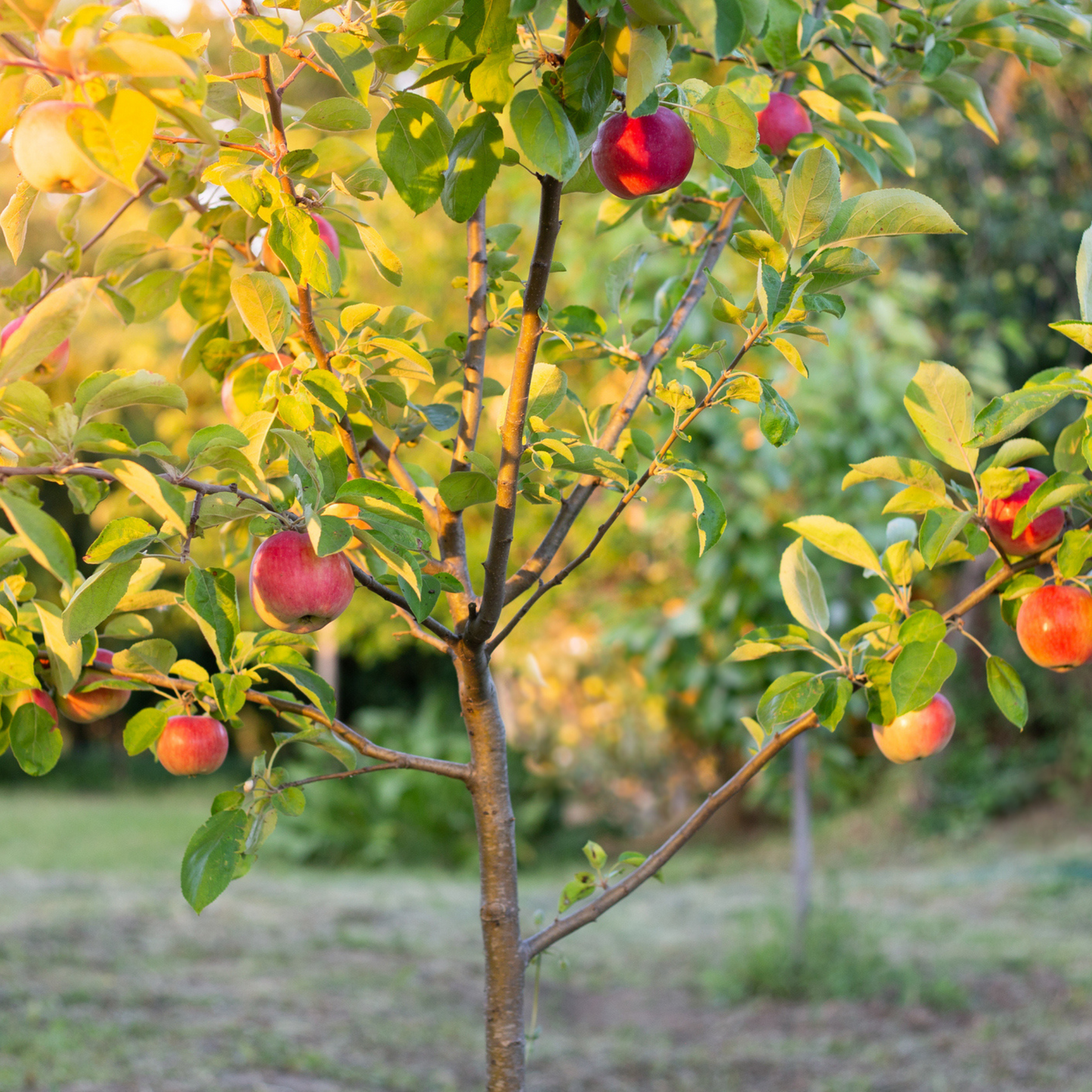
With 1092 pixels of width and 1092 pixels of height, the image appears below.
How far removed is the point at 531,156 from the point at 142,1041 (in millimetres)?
2083

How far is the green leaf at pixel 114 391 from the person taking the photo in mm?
701

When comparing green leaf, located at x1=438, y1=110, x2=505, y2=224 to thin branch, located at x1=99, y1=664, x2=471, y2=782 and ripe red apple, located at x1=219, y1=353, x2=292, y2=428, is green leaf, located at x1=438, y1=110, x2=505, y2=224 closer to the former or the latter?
ripe red apple, located at x1=219, y1=353, x2=292, y2=428

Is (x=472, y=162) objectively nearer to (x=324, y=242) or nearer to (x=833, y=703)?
(x=324, y=242)

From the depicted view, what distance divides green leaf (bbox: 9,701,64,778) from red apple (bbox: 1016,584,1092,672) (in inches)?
32.1

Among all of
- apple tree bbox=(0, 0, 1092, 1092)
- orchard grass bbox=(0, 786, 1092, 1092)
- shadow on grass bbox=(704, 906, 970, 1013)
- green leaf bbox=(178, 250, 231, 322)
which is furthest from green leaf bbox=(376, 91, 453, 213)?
shadow on grass bbox=(704, 906, 970, 1013)

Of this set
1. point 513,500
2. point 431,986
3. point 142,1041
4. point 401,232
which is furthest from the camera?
point 401,232

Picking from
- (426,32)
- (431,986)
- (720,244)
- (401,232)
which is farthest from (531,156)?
(401,232)

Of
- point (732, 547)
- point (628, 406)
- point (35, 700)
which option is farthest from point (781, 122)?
point (732, 547)

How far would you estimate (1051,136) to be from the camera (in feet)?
15.8

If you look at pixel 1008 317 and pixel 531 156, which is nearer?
pixel 531 156

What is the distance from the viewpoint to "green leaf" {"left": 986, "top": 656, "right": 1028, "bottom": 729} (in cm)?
87

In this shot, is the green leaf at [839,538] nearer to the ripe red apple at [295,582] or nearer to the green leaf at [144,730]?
the ripe red apple at [295,582]

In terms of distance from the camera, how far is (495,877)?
3.05ft

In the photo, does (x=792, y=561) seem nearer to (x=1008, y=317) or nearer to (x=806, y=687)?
(x=806, y=687)
